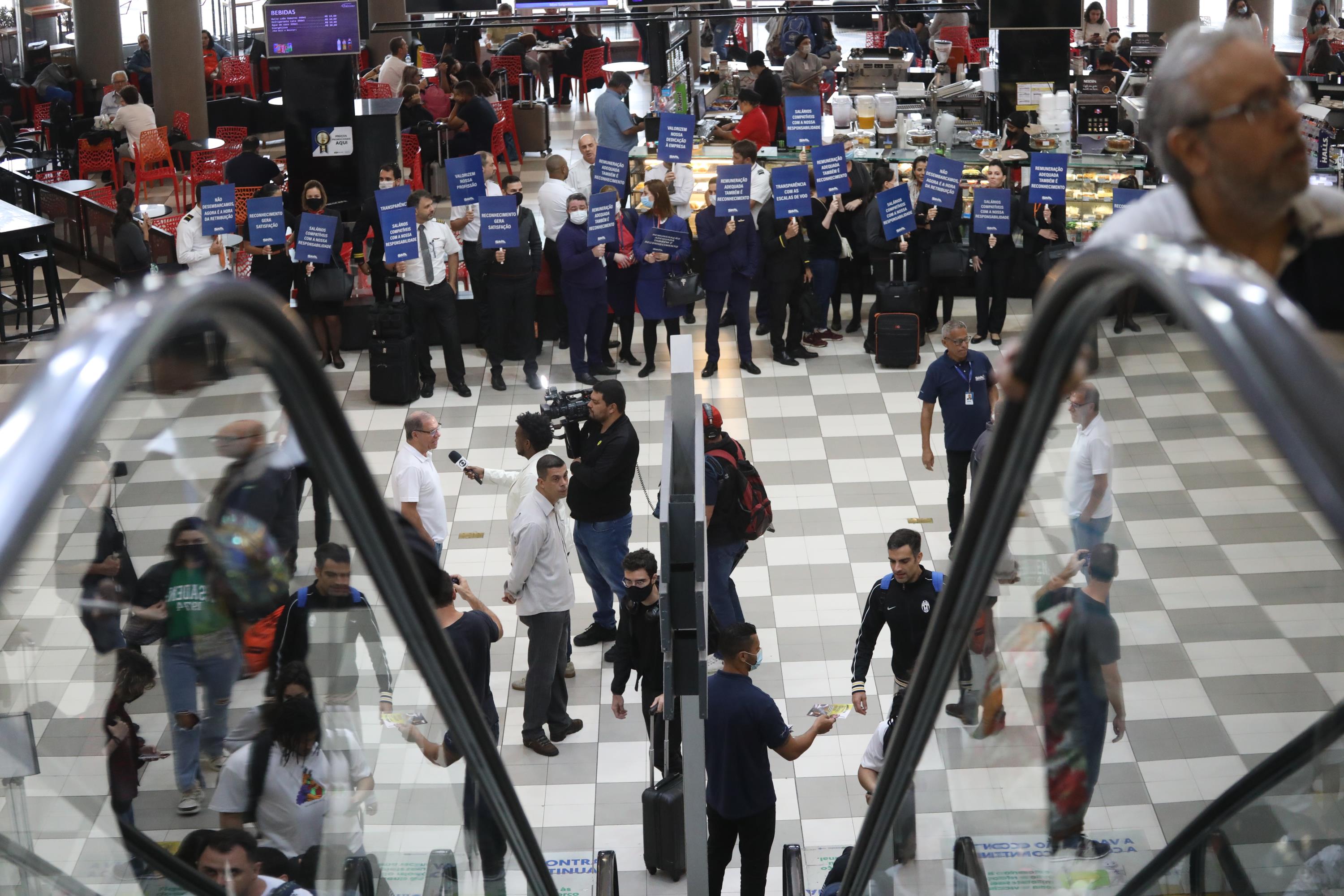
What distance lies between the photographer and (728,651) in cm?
642

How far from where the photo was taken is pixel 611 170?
13836mm

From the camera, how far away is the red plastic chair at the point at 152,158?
63.6 ft

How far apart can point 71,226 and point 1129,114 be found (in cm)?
1178

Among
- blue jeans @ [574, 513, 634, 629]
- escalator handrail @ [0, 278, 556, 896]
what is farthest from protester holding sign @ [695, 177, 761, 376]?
escalator handrail @ [0, 278, 556, 896]

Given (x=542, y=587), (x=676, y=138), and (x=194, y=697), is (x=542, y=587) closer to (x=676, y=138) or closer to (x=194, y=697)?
(x=194, y=697)

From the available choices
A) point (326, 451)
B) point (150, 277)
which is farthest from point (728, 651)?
point (150, 277)

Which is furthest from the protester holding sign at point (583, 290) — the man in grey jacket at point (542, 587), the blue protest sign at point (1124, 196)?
the man in grey jacket at point (542, 587)

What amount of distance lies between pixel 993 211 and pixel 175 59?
1432cm

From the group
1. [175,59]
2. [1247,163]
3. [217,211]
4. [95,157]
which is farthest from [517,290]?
→ [175,59]

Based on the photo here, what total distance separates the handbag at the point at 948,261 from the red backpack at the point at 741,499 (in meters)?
5.37

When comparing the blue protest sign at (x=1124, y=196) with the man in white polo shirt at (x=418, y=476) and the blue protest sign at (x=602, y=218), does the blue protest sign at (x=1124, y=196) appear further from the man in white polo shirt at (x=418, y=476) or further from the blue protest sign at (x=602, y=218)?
the man in white polo shirt at (x=418, y=476)

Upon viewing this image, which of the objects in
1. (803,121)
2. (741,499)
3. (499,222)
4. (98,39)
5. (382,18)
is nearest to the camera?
(741,499)

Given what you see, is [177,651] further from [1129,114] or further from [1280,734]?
[1129,114]

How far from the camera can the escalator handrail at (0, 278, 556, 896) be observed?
3.25ft
